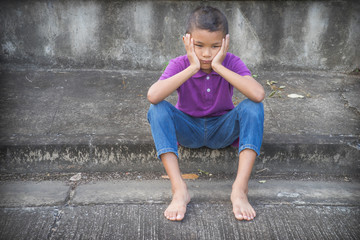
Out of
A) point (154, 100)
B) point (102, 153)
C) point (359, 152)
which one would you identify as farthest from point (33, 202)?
point (359, 152)

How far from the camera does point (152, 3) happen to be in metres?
3.94

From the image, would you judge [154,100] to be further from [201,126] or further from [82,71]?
[82,71]

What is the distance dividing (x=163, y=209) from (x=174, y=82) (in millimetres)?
850

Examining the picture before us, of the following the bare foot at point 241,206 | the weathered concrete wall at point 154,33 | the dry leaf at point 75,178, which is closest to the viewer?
the bare foot at point 241,206

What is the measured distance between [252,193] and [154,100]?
989 millimetres

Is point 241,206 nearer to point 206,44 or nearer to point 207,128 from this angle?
point 207,128

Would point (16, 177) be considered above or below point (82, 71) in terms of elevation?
below

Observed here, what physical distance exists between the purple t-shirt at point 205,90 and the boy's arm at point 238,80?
0.14m

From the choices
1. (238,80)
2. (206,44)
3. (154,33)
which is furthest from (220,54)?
(154,33)

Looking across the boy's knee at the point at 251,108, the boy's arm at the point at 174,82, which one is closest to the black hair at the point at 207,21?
the boy's arm at the point at 174,82

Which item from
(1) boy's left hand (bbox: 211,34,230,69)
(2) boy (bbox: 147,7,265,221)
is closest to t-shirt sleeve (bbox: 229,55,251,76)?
(2) boy (bbox: 147,7,265,221)

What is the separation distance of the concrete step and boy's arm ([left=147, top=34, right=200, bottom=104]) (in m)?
0.53

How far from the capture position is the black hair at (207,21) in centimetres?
228

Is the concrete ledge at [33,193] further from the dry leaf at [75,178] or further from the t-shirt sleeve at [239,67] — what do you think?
the t-shirt sleeve at [239,67]
